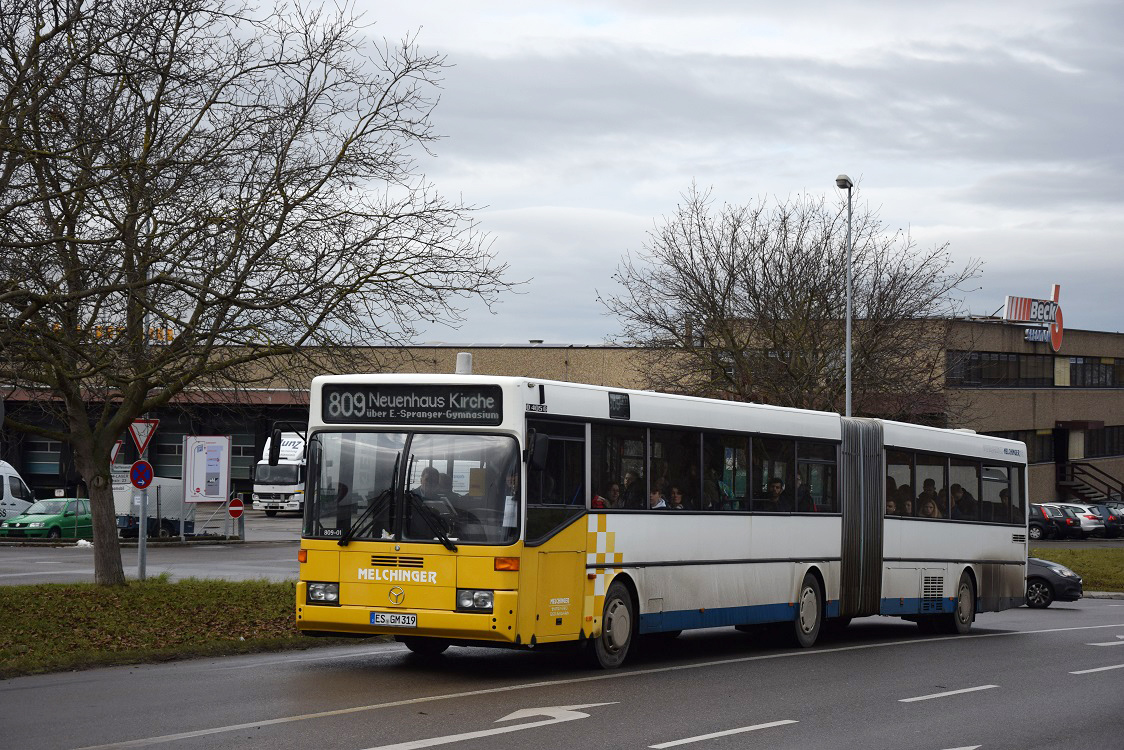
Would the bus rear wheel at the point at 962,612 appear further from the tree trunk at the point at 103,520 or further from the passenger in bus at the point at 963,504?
the tree trunk at the point at 103,520

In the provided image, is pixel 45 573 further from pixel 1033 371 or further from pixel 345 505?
pixel 1033 371

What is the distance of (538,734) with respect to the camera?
32.9ft

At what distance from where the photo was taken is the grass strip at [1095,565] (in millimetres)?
36844

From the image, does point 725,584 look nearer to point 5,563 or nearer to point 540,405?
point 540,405

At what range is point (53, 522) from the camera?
4178cm

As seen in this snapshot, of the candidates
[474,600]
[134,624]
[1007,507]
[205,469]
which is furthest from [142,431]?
[205,469]

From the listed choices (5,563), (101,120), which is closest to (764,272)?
(5,563)

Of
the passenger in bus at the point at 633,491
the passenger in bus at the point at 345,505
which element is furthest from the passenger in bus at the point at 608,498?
the passenger in bus at the point at 345,505

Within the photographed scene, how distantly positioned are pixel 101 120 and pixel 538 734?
8556 millimetres

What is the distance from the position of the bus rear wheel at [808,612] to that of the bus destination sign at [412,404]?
652 cm

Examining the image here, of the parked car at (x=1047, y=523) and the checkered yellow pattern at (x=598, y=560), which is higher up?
the checkered yellow pattern at (x=598, y=560)

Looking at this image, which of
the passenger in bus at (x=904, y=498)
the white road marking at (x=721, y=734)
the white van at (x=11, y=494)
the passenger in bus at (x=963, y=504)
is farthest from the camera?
the white van at (x=11, y=494)

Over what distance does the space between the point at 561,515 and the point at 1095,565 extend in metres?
31.0

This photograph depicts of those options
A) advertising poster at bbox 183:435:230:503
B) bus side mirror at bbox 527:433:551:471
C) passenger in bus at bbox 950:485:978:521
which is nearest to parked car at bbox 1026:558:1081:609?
passenger in bus at bbox 950:485:978:521
